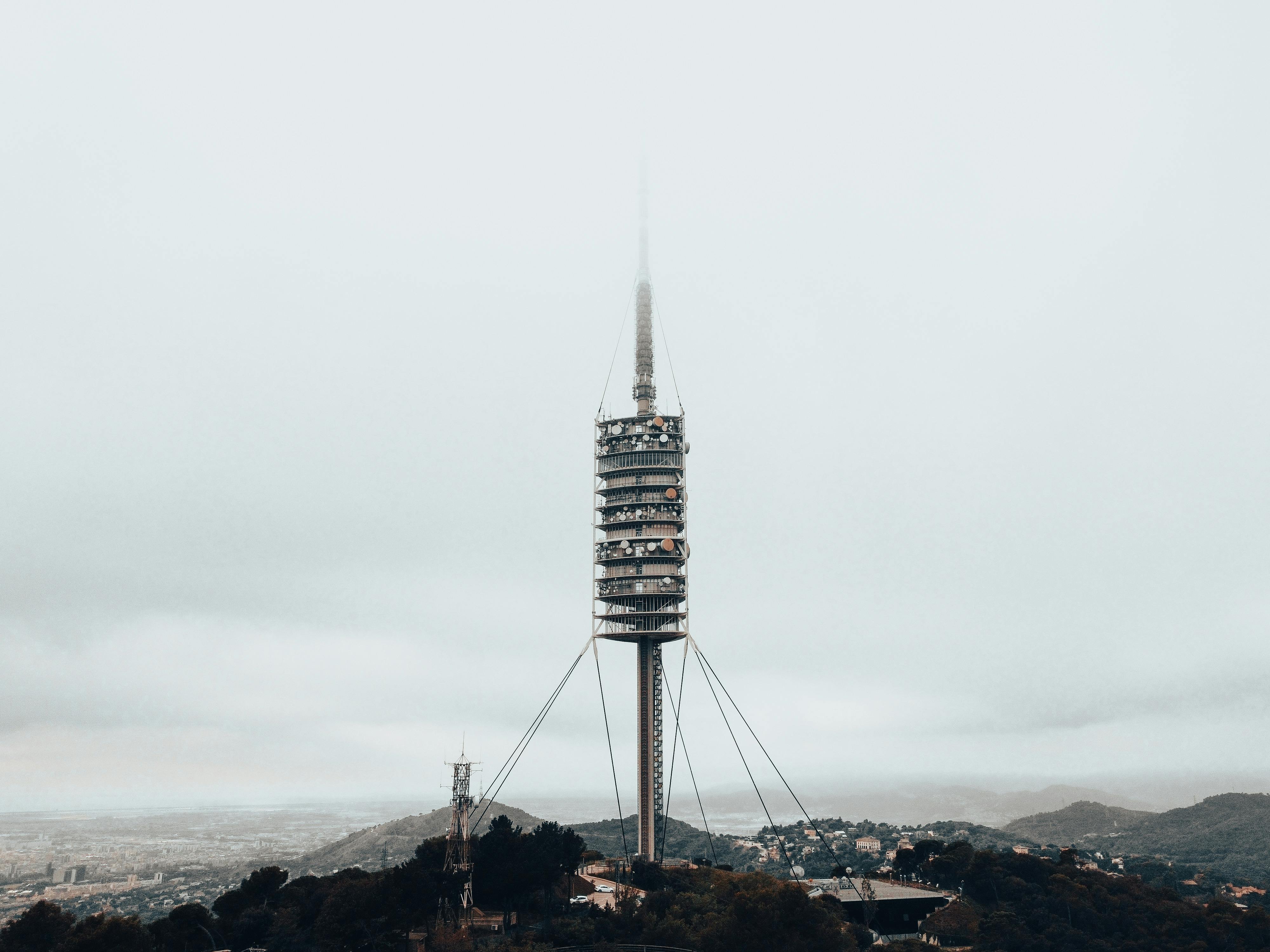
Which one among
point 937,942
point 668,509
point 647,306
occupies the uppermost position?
point 647,306

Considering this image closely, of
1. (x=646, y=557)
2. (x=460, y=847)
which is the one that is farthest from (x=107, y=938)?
(x=646, y=557)

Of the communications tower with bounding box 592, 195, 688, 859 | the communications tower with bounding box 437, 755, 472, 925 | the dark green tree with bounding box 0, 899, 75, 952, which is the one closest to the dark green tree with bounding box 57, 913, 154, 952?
the dark green tree with bounding box 0, 899, 75, 952

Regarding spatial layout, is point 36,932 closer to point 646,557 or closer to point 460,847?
point 460,847

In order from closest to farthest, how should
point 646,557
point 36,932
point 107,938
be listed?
point 107,938, point 36,932, point 646,557

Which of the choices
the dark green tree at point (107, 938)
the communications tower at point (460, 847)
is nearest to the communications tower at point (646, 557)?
the communications tower at point (460, 847)

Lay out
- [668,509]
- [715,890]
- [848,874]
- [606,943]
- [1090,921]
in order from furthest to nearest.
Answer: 1. [848,874]
2. [668,509]
3. [1090,921]
4. [715,890]
5. [606,943]

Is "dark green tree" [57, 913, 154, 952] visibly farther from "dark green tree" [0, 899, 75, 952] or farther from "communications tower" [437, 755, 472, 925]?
"communications tower" [437, 755, 472, 925]

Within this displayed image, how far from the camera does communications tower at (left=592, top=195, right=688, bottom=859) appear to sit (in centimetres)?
11050

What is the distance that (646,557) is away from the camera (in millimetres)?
111312

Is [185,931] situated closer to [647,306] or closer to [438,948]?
[438,948]

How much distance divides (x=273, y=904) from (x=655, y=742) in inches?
1783

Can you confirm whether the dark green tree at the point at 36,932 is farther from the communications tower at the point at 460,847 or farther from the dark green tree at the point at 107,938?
the communications tower at the point at 460,847

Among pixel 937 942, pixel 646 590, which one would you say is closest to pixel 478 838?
pixel 646 590

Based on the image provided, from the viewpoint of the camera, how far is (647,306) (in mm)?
124750
